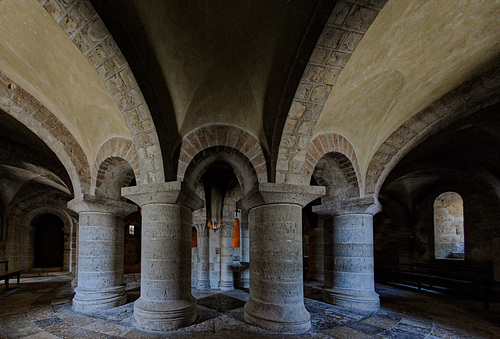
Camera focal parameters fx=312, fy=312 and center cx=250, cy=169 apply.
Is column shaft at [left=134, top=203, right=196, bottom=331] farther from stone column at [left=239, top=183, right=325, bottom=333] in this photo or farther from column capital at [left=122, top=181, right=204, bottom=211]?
stone column at [left=239, top=183, right=325, bottom=333]

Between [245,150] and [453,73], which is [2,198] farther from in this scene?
[453,73]

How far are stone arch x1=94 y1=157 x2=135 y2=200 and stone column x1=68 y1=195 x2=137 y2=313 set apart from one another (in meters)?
0.20

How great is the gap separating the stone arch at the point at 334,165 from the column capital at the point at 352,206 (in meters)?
0.15

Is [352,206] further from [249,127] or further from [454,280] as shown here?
[454,280]

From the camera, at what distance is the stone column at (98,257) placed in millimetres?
5695

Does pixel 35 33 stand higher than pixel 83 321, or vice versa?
pixel 35 33

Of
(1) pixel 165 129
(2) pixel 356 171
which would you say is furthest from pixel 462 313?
(1) pixel 165 129

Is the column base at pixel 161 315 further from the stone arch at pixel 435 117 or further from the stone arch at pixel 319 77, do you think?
the stone arch at pixel 435 117

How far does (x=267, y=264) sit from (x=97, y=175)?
11.7 feet

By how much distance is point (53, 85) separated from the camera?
4.73 m

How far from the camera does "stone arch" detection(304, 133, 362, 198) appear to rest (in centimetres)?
512

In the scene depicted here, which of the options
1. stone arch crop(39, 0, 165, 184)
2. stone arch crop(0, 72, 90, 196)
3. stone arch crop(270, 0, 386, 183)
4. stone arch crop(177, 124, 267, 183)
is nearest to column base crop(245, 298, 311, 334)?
stone arch crop(270, 0, 386, 183)

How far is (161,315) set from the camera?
4469 mm

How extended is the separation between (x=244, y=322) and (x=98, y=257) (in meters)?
3.03
